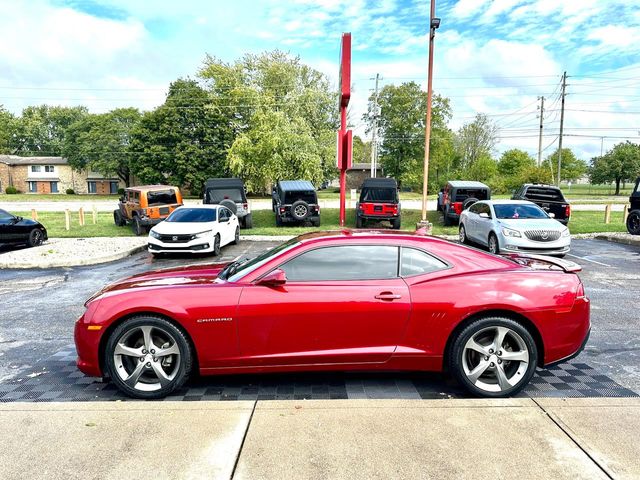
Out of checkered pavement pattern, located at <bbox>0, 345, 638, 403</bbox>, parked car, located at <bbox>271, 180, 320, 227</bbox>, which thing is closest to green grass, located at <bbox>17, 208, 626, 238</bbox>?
parked car, located at <bbox>271, 180, 320, 227</bbox>

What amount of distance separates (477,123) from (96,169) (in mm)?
56722

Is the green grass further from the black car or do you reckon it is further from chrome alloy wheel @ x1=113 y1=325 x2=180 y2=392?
chrome alloy wheel @ x1=113 y1=325 x2=180 y2=392

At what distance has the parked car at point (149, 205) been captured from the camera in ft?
56.2

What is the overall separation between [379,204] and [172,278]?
15062 mm

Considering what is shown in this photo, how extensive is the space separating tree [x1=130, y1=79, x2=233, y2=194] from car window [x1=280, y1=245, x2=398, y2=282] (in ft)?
159

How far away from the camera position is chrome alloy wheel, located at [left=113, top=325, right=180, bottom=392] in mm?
3764

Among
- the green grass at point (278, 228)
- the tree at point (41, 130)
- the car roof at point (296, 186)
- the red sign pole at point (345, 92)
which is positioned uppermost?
the tree at point (41, 130)

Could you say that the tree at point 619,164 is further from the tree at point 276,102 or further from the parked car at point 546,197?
the parked car at point 546,197

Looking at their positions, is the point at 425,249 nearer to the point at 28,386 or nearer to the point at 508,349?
the point at 508,349

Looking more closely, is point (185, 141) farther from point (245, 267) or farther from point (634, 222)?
point (245, 267)

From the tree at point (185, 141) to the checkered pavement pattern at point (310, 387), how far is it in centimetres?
4795

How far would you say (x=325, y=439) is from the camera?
3.03 m

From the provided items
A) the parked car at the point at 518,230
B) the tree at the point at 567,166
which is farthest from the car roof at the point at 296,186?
the tree at the point at 567,166

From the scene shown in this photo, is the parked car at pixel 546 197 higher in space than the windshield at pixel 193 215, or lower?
higher
